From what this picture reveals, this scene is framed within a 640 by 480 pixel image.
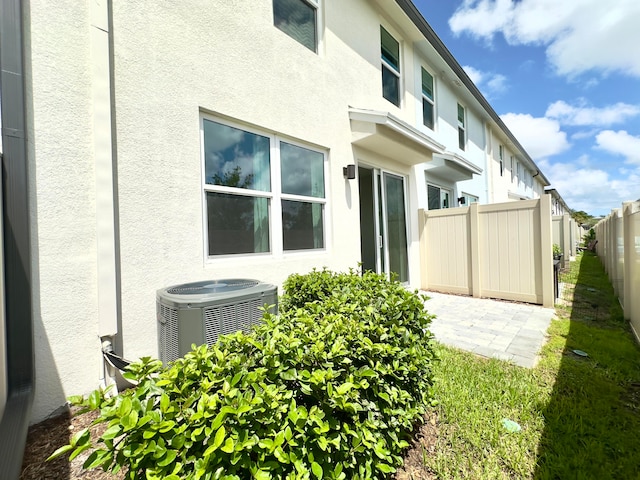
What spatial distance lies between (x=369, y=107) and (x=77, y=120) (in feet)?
17.7

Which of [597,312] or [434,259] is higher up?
[434,259]

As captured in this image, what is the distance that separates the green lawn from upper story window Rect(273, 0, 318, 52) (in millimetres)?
5575

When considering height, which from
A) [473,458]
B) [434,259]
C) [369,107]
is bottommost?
[473,458]

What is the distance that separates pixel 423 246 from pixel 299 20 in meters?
5.85

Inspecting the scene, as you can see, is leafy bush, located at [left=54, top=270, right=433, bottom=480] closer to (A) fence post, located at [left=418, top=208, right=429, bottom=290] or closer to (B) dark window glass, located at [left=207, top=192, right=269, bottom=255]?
(B) dark window glass, located at [left=207, top=192, right=269, bottom=255]

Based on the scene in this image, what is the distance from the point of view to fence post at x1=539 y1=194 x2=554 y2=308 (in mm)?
5805

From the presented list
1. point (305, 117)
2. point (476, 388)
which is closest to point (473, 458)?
point (476, 388)

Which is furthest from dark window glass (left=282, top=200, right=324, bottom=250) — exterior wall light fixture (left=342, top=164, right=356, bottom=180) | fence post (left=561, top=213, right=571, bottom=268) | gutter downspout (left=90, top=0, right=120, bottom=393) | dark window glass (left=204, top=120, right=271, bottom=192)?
fence post (left=561, top=213, right=571, bottom=268)

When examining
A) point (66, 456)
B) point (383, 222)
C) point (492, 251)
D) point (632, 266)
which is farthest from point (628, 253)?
point (66, 456)

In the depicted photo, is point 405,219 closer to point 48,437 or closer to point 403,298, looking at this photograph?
point 403,298

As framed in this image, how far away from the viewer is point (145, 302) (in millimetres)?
3027

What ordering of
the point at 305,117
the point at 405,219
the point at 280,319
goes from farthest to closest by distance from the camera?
1. the point at 405,219
2. the point at 305,117
3. the point at 280,319

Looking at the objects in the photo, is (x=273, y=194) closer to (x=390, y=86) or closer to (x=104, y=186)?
(x=104, y=186)

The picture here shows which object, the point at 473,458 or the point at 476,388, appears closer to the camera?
the point at 473,458
